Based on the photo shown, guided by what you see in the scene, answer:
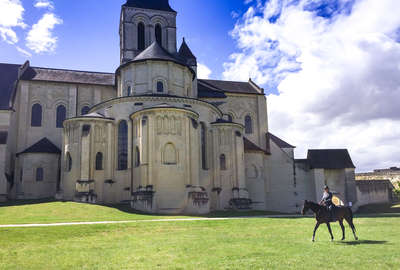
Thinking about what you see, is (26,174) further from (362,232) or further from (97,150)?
(362,232)

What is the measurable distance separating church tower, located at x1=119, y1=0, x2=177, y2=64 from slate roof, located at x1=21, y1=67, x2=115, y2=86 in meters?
3.72

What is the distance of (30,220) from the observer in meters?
23.6

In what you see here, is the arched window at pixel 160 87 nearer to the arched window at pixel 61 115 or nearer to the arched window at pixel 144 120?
the arched window at pixel 144 120

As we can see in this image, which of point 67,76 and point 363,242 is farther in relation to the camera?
point 67,76

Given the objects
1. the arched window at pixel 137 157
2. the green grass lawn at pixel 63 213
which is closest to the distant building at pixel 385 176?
the arched window at pixel 137 157

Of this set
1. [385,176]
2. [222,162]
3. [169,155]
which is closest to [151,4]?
[222,162]

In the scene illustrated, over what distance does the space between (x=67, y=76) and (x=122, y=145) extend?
16174 mm

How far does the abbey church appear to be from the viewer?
33.3 m

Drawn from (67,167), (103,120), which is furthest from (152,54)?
(67,167)

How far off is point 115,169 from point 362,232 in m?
24.6

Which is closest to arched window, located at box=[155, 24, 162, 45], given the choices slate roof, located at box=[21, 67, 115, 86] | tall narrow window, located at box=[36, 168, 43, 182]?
slate roof, located at box=[21, 67, 115, 86]

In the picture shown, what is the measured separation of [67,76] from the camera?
46.5 meters

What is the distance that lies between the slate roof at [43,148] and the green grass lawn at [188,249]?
22.9 m

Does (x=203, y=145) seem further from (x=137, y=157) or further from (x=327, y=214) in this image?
(x=327, y=214)
